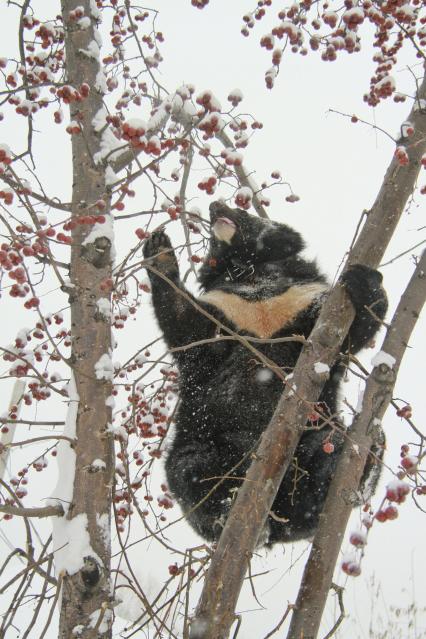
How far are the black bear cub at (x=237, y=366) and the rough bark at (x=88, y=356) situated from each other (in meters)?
0.66

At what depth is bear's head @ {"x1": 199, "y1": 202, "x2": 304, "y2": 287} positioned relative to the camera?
3.85 m

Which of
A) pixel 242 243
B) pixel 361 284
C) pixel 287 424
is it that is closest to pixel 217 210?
pixel 242 243

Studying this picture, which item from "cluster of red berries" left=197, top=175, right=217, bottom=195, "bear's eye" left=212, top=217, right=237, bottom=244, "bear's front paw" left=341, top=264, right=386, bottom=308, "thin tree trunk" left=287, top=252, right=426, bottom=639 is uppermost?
"bear's eye" left=212, top=217, right=237, bottom=244

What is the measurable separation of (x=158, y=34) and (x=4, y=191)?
1781mm

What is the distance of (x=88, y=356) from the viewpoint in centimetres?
227

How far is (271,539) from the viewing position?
3.09 meters

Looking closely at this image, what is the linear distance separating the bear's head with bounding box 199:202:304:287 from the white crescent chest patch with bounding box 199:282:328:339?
392 millimetres

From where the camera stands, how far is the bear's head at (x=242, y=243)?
3.85 m

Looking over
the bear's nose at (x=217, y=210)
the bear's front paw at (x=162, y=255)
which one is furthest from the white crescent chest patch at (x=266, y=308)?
the bear's nose at (x=217, y=210)

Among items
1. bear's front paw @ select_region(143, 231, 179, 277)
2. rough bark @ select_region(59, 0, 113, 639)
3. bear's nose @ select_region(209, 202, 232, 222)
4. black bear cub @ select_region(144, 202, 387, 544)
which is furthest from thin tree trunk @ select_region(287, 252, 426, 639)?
bear's nose @ select_region(209, 202, 232, 222)

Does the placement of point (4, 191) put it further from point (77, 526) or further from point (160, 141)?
point (77, 526)

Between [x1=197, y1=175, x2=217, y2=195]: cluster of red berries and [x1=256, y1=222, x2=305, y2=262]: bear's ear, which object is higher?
[x1=256, y1=222, x2=305, y2=262]: bear's ear

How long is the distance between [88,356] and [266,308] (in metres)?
1.38

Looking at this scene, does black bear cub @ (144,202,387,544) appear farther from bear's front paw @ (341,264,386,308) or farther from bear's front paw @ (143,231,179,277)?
bear's front paw @ (341,264,386,308)
